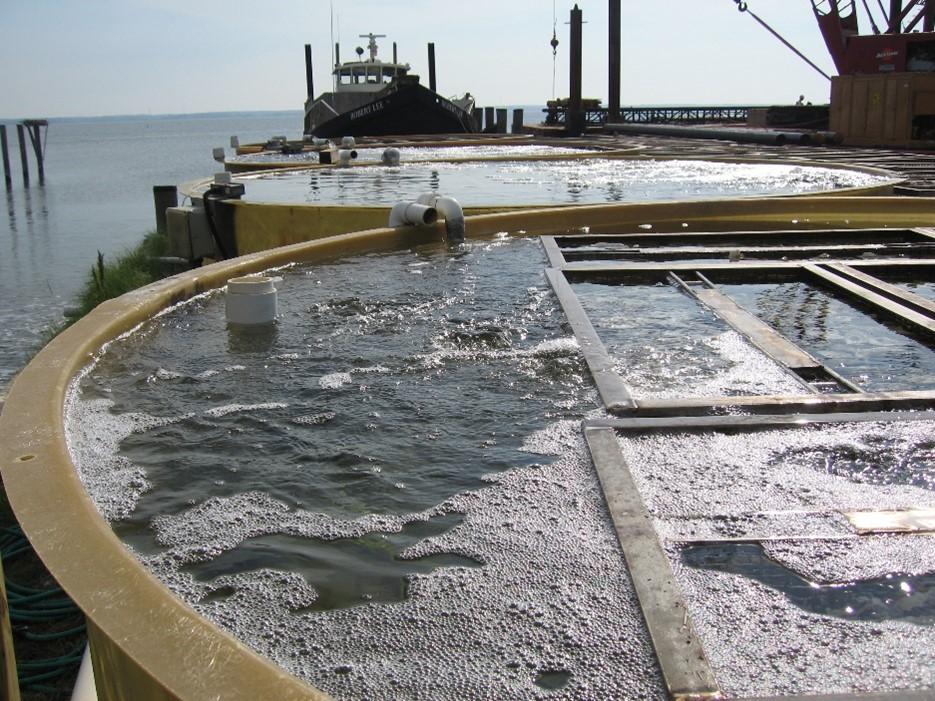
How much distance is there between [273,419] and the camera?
11.1 ft

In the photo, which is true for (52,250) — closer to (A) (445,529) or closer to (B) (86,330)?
(B) (86,330)

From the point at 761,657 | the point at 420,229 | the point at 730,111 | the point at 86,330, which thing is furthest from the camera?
the point at 730,111

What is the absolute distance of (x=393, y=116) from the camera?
94.2ft

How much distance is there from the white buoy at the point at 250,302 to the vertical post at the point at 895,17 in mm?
27849

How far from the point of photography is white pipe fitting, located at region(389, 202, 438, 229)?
22.6 feet

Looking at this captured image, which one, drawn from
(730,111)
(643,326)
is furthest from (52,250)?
(730,111)

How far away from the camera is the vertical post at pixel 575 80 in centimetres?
2736

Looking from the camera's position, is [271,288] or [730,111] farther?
[730,111]

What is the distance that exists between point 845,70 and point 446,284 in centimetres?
2293

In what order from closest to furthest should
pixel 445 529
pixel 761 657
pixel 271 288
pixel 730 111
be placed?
1. pixel 761 657
2. pixel 445 529
3. pixel 271 288
4. pixel 730 111

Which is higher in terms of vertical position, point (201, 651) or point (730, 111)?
point (730, 111)

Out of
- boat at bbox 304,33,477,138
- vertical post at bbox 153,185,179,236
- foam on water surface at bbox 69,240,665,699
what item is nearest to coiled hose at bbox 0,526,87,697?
foam on water surface at bbox 69,240,665,699

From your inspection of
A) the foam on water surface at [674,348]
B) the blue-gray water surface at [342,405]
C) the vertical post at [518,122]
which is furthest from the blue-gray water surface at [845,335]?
the vertical post at [518,122]

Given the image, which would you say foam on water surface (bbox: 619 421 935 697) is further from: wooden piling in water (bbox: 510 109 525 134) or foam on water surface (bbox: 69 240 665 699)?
wooden piling in water (bbox: 510 109 525 134)
